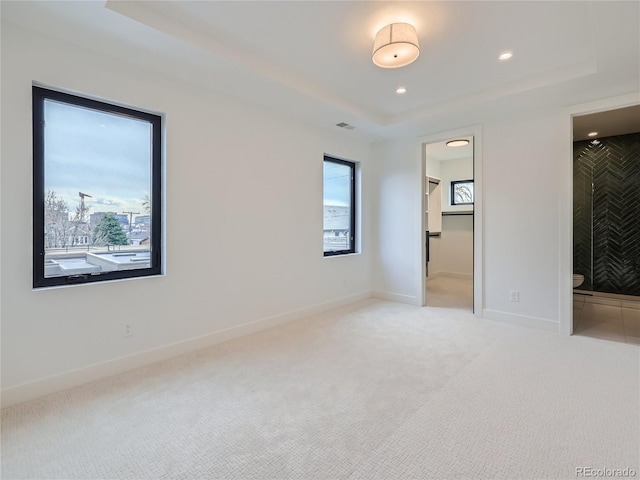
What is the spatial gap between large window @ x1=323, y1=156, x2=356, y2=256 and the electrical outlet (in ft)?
8.36

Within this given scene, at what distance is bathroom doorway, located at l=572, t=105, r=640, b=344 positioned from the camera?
4500mm

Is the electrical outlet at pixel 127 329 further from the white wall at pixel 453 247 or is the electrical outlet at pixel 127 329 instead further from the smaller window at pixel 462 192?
the smaller window at pixel 462 192

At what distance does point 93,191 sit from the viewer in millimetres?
2518

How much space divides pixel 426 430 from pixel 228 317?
2.17m

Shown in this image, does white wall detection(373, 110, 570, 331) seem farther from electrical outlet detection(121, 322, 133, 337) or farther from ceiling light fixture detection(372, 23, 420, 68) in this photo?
electrical outlet detection(121, 322, 133, 337)

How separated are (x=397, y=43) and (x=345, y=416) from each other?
2.47 metres

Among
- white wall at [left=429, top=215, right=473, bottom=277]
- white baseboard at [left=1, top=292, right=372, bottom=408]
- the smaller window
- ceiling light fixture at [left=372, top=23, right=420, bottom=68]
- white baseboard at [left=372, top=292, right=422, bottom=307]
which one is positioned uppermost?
ceiling light fixture at [left=372, top=23, right=420, bottom=68]

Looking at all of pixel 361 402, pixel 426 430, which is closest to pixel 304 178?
pixel 361 402

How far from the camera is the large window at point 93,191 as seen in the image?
228 centimetres

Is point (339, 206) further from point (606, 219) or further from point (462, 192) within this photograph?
point (606, 219)

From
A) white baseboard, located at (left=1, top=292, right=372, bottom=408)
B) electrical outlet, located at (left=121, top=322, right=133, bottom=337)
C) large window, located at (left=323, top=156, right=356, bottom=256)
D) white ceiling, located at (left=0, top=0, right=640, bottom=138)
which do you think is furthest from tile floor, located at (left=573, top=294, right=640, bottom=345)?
electrical outlet, located at (left=121, top=322, right=133, bottom=337)

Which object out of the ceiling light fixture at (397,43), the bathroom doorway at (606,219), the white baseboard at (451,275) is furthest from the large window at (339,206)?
the bathroom doorway at (606,219)

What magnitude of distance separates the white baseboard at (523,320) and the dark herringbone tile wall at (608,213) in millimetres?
2211

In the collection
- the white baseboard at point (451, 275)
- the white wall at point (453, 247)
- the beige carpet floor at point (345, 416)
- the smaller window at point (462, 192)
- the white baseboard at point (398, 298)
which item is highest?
the smaller window at point (462, 192)
